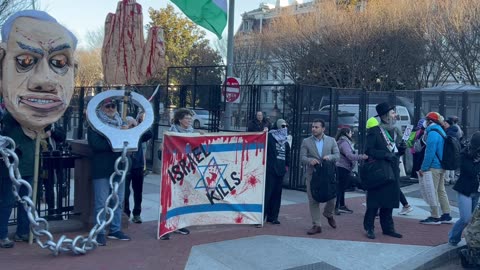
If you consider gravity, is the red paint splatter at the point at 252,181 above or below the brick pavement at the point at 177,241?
above

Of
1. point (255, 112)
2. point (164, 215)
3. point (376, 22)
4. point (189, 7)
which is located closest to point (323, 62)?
point (376, 22)

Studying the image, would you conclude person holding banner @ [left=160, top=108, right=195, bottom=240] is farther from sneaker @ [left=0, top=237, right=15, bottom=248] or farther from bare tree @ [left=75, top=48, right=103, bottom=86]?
bare tree @ [left=75, top=48, right=103, bottom=86]

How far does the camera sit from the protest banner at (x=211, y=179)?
7.35 meters

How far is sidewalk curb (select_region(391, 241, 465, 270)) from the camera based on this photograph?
265 inches

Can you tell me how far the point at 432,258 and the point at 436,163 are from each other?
2.29 metres

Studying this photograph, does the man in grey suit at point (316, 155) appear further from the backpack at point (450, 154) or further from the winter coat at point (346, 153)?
the backpack at point (450, 154)

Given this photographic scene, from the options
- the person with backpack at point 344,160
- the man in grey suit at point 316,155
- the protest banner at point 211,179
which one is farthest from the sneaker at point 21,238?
the person with backpack at point 344,160

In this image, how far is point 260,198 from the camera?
27.0 ft

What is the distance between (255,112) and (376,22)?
58.6 feet

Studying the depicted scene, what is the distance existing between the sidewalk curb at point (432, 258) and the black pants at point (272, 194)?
2333mm

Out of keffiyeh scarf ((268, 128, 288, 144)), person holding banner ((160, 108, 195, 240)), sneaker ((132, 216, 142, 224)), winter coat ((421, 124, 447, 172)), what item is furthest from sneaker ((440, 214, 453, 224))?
sneaker ((132, 216, 142, 224))

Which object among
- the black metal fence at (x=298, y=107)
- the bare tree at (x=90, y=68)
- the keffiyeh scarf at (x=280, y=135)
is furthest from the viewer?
the bare tree at (x=90, y=68)

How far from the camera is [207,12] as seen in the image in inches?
401

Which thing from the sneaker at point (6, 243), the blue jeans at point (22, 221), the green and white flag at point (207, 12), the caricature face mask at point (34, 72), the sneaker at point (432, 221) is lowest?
the sneaker at point (432, 221)
